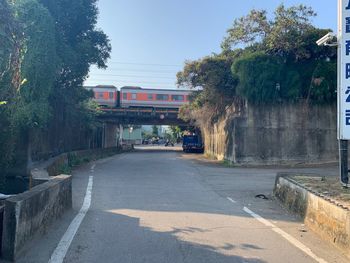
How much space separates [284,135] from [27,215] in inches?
896

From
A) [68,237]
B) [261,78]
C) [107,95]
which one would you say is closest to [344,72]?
[68,237]

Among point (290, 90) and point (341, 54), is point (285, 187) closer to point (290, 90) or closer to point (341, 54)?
point (341, 54)

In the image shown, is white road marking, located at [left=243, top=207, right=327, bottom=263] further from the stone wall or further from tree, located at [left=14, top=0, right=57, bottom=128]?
the stone wall

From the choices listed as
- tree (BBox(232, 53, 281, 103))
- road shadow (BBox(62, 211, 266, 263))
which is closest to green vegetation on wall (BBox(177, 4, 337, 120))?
tree (BBox(232, 53, 281, 103))

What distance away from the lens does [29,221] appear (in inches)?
267

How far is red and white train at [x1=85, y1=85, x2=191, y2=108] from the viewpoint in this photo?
55.6 meters

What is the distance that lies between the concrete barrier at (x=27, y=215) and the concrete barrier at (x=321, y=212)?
4.77m

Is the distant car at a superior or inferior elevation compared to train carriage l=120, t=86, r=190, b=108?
inferior

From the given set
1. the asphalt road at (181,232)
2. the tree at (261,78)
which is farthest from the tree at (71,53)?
the asphalt road at (181,232)

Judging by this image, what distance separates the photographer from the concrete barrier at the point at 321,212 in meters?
6.82

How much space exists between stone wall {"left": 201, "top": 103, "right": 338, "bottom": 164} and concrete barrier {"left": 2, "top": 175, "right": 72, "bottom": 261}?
19.8 metres

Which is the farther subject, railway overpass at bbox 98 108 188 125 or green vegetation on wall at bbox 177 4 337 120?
railway overpass at bbox 98 108 188 125

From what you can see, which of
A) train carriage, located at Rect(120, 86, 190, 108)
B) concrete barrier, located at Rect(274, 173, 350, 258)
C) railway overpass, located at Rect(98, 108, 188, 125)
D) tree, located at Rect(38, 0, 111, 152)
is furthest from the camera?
train carriage, located at Rect(120, 86, 190, 108)

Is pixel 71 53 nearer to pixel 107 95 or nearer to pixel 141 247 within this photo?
pixel 141 247
